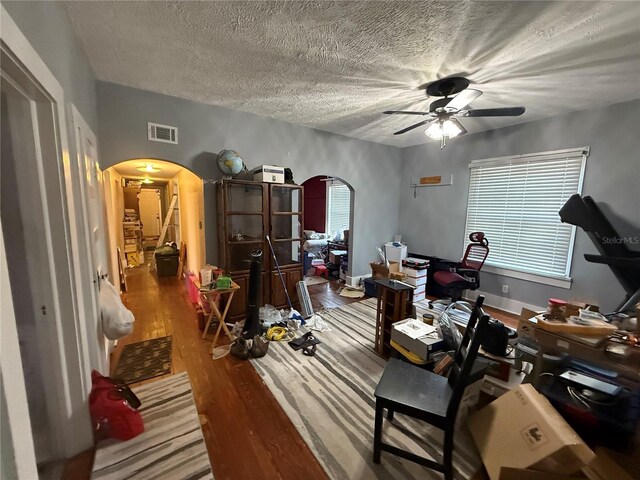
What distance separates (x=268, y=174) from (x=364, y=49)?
5.46ft

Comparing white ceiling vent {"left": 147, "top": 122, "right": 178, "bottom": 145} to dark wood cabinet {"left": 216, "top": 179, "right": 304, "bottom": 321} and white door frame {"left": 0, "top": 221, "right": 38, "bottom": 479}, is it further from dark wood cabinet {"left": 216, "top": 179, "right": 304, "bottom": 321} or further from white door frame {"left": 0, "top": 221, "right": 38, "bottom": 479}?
white door frame {"left": 0, "top": 221, "right": 38, "bottom": 479}

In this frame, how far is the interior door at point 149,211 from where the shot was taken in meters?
7.89

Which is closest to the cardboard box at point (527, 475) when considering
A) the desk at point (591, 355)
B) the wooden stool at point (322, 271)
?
the desk at point (591, 355)

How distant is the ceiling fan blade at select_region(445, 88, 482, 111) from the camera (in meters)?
2.18

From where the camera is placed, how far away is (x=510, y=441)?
1461mm

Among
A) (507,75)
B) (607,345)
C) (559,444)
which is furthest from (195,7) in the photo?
(607,345)

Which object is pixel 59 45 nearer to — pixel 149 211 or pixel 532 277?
pixel 532 277

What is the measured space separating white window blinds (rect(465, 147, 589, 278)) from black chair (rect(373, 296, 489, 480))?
2.85 meters

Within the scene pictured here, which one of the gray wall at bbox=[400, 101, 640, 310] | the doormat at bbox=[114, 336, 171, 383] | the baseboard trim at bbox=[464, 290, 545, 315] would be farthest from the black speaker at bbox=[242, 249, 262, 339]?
the gray wall at bbox=[400, 101, 640, 310]

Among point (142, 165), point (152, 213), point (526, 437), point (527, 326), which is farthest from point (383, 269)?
point (152, 213)

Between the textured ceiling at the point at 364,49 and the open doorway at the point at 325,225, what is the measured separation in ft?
11.0

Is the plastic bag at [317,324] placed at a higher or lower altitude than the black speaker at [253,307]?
lower

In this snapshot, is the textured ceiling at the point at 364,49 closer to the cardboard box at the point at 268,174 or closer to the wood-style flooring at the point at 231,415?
the cardboard box at the point at 268,174

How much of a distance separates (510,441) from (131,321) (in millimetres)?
2647
